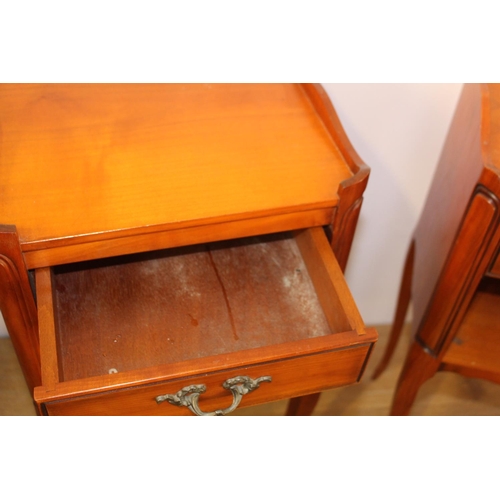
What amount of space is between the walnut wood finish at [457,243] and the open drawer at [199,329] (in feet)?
0.67

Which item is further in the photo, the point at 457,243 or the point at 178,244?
the point at 457,243

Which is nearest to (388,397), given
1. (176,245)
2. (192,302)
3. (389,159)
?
(389,159)

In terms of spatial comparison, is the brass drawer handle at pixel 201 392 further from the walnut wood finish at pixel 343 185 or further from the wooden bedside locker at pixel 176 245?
the walnut wood finish at pixel 343 185

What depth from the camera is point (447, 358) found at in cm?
98

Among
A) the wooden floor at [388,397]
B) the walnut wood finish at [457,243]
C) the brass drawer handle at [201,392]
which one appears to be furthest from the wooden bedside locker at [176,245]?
the wooden floor at [388,397]

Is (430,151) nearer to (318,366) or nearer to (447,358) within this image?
(447,358)

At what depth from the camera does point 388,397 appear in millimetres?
1332

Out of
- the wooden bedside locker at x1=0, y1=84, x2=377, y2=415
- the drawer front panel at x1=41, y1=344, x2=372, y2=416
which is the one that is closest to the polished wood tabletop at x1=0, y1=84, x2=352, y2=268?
the wooden bedside locker at x1=0, y1=84, x2=377, y2=415

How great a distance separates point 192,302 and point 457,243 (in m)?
0.37

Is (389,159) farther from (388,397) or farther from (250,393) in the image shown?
(250,393)

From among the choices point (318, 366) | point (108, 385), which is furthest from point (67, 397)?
point (318, 366)

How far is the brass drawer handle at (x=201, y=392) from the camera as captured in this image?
691 mm

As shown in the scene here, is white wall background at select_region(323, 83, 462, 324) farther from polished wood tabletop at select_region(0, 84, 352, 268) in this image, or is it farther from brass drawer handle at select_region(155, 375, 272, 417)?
brass drawer handle at select_region(155, 375, 272, 417)

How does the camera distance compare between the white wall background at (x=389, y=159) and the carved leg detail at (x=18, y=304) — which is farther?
the white wall background at (x=389, y=159)
